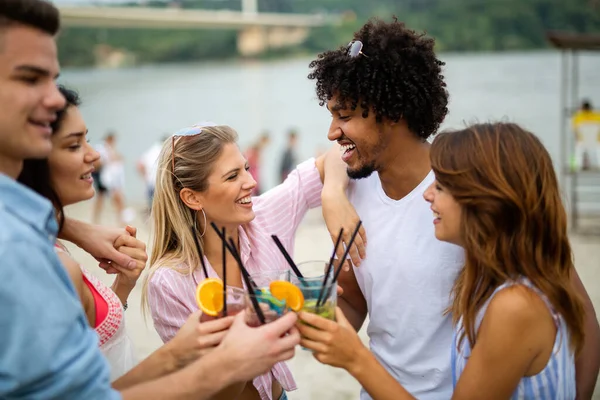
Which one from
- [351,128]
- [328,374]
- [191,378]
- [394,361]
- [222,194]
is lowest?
[328,374]

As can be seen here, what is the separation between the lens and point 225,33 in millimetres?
43188

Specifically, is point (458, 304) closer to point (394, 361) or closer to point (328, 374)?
point (394, 361)

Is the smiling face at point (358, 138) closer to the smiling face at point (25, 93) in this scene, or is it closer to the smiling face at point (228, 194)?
the smiling face at point (228, 194)

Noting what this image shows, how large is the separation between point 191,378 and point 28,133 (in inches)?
27.1

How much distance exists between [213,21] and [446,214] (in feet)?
91.5

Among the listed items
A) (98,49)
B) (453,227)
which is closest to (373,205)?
(453,227)

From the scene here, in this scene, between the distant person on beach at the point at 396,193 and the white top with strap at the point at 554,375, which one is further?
the distant person on beach at the point at 396,193

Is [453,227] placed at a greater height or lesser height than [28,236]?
lesser

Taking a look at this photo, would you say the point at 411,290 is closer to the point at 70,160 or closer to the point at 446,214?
the point at 446,214

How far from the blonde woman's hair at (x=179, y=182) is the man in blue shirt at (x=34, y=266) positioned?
3.17 feet

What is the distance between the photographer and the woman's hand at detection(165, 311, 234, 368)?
1557 millimetres

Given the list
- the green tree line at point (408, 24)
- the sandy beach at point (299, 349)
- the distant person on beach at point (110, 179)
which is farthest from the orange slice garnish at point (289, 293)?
the green tree line at point (408, 24)

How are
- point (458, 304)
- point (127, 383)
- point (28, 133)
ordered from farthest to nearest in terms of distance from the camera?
point (458, 304) → point (127, 383) → point (28, 133)

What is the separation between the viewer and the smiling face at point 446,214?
174 cm
